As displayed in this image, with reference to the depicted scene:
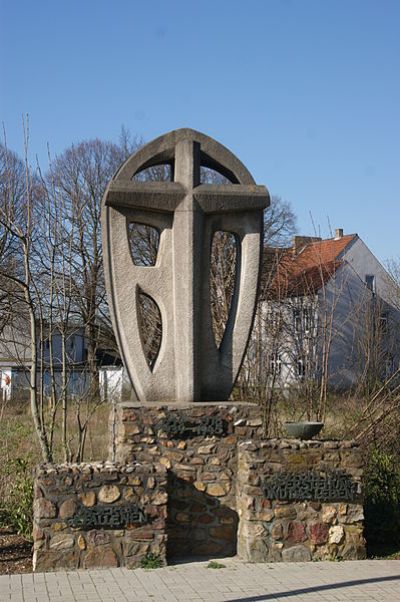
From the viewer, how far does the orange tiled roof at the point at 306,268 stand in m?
16.2

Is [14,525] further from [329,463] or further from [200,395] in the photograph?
[329,463]

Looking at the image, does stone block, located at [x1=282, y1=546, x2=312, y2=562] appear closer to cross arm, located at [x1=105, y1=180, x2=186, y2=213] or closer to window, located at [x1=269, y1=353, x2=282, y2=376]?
cross arm, located at [x1=105, y1=180, x2=186, y2=213]

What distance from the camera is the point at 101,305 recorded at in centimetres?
2553

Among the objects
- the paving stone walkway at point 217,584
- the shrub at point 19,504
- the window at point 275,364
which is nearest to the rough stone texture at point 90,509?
the paving stone walkway at point 217,584

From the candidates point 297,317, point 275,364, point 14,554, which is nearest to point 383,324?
point 297,317

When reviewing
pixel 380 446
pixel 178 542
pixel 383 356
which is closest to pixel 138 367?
pixel 178 542

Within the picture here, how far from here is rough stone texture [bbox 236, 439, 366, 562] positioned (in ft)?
29.8

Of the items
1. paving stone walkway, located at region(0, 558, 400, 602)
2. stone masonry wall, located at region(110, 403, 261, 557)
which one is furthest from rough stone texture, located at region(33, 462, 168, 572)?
stone masonry wall, located at region(110, 403, 261, 557)

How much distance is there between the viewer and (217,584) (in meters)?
8.02

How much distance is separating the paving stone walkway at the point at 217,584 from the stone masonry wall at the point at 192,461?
0.48 meters

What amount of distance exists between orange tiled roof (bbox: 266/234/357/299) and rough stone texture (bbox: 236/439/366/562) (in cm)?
456

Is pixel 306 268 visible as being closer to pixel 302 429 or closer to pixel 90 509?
pixel 302 429

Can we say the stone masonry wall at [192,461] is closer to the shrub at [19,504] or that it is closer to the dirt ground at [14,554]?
the shrub at [19,504]

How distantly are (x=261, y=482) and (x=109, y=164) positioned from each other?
20.5 m
